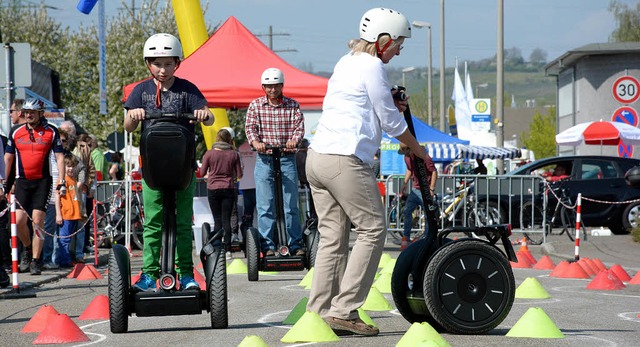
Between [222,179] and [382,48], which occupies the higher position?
[382,48]

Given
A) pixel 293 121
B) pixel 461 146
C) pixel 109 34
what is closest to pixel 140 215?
pixel 293 121

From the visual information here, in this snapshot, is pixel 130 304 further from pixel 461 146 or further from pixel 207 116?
pixel 461 146


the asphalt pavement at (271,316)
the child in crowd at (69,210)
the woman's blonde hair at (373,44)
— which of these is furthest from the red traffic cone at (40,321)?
the child in crowd at (69,210)

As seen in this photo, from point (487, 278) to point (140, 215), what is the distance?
44.2 feet

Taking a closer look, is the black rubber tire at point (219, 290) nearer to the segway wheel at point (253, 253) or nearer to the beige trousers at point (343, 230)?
the beige trousers at point (343, 230)

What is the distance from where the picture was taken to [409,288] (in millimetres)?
7449

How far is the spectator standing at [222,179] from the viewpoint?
15.8 metres

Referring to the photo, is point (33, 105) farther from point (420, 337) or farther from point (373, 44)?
point (420, 337)

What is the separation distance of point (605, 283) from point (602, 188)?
1260 centimetres

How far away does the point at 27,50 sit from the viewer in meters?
14.7

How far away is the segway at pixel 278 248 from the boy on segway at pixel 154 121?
4.14 metres

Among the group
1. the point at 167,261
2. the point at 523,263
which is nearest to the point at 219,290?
the point at 167,261

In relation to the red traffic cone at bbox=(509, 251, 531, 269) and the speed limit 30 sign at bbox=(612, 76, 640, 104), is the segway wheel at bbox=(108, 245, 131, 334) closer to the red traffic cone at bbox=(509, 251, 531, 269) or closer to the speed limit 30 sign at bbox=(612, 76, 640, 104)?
the red traffic cone at bbox=(509, 251, 531, 269)

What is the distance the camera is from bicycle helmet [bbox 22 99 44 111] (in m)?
12.5
